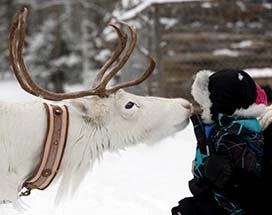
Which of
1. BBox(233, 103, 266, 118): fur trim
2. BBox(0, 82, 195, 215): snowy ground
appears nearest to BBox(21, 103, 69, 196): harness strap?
BBox(233, 103, 266, 118): fur trim

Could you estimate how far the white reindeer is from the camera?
314 cm

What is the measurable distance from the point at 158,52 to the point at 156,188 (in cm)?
448

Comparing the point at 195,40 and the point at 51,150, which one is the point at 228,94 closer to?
the point at 51,150

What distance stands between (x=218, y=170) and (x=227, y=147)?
0.12 m

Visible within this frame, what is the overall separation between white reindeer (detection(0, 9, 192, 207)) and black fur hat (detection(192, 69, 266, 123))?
0.26 m

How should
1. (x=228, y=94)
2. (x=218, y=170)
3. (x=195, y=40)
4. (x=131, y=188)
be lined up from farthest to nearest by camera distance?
(x=195, y=40) < (x=131, y=188) < (x=228, y=94) < (x=218, y=170)

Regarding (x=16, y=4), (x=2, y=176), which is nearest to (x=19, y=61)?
(x=2, y=176)

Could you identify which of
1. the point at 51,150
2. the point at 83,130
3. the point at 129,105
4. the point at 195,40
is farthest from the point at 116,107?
the point at 195,40

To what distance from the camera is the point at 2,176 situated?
3098 mm

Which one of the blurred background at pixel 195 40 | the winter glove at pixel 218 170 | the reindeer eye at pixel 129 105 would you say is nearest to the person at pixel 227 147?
the winter glove at pixel 218 170

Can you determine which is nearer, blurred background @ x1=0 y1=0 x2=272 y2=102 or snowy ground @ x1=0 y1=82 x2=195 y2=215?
snowy ground @ x1=0 y1=82 x2=195 y2=215

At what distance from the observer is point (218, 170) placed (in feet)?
9.41

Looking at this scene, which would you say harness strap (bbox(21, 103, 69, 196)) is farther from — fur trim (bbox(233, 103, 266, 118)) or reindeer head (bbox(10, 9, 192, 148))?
fur trim (bbox(233, 103, 266, 118))

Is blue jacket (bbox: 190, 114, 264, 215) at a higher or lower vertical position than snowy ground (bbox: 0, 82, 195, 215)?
higher
